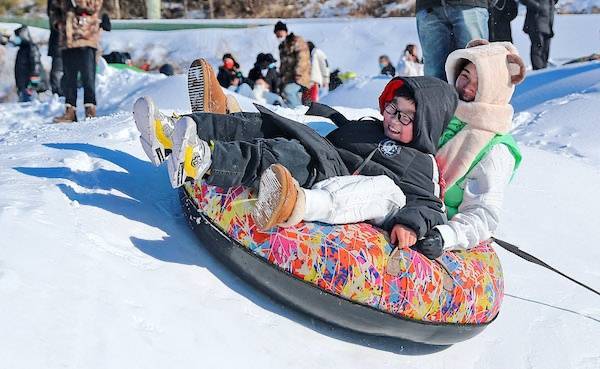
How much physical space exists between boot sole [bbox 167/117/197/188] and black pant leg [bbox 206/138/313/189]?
0.10 m

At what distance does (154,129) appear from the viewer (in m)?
2.34

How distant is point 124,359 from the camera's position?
187 cm

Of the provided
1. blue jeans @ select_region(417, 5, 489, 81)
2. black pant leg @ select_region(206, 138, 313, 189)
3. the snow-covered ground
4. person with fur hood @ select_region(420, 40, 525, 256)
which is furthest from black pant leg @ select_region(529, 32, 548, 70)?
black pant leg @ select_region(206, 138, 313, 189)

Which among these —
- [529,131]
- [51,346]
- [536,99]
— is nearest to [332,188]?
[51,346]

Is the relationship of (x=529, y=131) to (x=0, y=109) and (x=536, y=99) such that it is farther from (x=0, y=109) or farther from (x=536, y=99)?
(x=0, y=109)

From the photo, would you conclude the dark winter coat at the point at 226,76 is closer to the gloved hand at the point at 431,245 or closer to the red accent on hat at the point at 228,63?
the red accent on hat at the point at 228,63

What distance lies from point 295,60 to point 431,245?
606 centimetres

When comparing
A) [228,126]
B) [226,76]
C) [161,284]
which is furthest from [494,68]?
[226,76]

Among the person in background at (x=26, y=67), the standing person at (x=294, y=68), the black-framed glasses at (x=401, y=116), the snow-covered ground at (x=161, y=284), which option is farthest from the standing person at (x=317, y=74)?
the black-framed glasses at (x=401, y=116)

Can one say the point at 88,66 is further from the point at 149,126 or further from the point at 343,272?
the point at 343,272

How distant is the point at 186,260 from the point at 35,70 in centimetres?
821

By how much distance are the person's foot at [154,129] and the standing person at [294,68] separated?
6.00 metres

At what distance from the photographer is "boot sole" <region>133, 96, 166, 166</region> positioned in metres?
2.34

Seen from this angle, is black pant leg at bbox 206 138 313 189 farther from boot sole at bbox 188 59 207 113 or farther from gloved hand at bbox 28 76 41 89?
gloved hand at bbox 28 76 41 89
